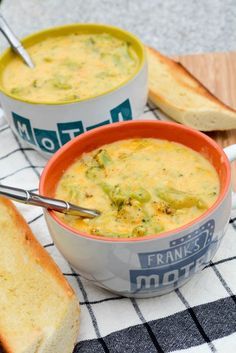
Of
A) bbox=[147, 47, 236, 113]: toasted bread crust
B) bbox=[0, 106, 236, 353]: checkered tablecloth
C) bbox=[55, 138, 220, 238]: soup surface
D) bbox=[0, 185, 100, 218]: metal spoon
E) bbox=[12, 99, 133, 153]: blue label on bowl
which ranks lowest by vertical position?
bbox=[147, 47, 236, 113]: toasted bread crust

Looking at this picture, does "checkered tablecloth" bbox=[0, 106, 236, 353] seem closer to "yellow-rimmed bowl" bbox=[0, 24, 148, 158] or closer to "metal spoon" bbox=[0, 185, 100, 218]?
"metal spoon" bbox=[0, 185, 100, 218]

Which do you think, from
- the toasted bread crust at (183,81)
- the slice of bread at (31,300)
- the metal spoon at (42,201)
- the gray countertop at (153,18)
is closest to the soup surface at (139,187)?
the metal spoon at (42,201)

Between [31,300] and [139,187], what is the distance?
1.06 ft

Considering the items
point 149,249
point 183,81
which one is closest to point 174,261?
point 149,249

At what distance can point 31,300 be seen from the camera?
138cm

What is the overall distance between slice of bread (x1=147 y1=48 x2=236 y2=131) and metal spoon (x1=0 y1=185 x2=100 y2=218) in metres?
0.67

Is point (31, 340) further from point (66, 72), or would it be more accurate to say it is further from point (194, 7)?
point (194, 7)

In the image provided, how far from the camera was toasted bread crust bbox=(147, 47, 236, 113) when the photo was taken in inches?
77.6

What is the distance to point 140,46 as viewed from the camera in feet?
6.26

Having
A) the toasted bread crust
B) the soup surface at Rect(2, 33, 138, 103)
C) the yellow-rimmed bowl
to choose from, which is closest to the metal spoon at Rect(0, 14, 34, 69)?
the soup surface at Rect(2, 33, 138, 103)

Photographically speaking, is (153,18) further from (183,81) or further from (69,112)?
(69,112)

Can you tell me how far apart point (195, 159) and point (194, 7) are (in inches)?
101

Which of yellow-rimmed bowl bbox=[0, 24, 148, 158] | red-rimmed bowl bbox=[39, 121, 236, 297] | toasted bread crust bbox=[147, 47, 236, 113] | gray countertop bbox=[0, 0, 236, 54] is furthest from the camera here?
gray countertop bbox=[0, 0, 236, 54]

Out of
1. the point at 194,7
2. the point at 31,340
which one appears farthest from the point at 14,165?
the point at 194,7
